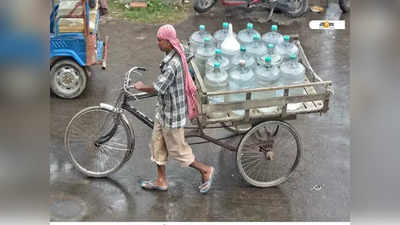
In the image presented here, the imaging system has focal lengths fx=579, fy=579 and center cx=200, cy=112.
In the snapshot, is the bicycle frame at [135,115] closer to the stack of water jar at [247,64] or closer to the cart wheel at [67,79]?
the stack of water jar at [247,64]

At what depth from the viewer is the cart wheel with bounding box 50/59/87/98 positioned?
19.9 feet

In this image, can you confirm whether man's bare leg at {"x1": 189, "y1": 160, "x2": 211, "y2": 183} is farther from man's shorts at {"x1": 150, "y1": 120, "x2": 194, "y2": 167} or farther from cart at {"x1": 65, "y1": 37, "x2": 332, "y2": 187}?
cart at {"x1": 65, "y1": 37, "x2": 332, "y2": 187}

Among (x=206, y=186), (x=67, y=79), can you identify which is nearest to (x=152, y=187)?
(x=206, y=186)

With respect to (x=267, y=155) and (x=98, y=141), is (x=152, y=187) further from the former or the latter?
(x=267, y=155)

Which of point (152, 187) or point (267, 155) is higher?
point (267, 155)

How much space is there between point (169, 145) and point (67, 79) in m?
1.91

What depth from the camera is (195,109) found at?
461 centimetres

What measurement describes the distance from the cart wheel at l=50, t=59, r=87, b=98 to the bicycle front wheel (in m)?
0.85

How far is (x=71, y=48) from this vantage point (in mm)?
6035

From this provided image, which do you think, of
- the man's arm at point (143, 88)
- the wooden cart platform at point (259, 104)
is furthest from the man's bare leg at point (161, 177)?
the man's arm at point (143, 88)

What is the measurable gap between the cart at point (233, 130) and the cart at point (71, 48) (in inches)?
34.3
